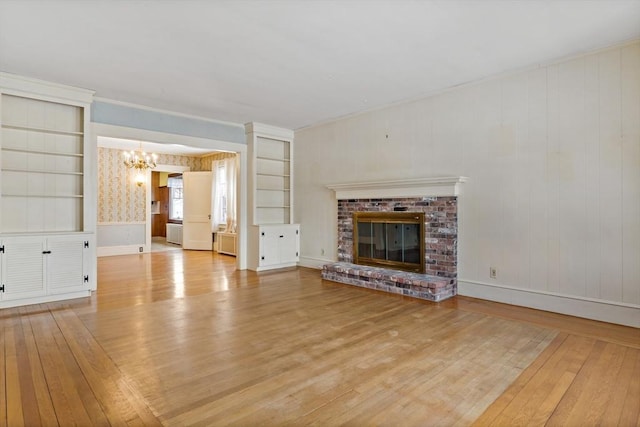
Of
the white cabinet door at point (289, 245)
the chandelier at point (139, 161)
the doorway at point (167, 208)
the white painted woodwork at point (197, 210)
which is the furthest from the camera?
the doorway at point (167, 208)

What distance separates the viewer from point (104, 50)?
11.3 feet

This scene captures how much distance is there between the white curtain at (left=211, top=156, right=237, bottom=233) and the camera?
889 cm

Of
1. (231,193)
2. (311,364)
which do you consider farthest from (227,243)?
(311,364)

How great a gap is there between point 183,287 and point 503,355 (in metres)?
4.12

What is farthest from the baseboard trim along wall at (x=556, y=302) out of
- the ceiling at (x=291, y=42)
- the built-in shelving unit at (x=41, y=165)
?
the built-in shelving unit at (x=41, y=165)

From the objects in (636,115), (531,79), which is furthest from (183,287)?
(636,115)

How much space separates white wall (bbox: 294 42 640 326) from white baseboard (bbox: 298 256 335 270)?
220cm

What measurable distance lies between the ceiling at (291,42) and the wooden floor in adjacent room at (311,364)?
2.68 metres

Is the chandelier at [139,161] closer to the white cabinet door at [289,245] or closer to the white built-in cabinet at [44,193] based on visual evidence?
the white built-in cabinet at [44,193]

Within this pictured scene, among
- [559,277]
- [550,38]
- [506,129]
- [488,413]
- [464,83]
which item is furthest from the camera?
[464,83]

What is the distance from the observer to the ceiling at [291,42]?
2.76 meters

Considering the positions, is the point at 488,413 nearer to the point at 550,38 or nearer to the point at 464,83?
Answer: the point at 550,38

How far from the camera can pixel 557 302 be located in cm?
377

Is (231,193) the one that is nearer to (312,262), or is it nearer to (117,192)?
(117,192)
